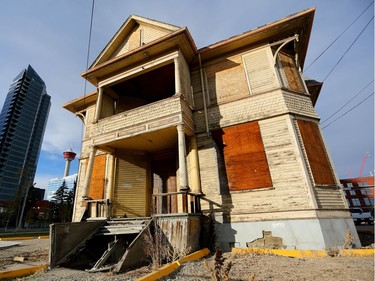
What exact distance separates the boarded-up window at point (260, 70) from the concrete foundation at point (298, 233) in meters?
5.94

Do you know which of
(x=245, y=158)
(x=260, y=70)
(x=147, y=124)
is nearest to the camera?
(x=245, y=158)

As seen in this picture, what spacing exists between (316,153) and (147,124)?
742 centimetres

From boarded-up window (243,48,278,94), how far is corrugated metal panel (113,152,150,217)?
23.4 feet

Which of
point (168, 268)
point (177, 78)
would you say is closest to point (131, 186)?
point (177, 78)

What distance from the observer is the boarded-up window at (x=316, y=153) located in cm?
821

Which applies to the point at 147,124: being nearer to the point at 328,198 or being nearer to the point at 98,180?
the point at 98,180

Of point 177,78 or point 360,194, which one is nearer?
point 177,78

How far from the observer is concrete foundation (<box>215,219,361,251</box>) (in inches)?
Result: 276

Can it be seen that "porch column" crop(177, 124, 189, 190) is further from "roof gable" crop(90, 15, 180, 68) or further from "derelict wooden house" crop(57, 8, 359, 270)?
"roof gable" crop(90, 15, 180, 68)

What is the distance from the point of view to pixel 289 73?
10.5 metres

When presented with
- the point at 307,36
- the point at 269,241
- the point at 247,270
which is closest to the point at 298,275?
the point at 247,270

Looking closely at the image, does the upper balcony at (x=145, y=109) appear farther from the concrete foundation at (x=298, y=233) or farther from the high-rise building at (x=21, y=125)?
the high-rise building at (x=21, y=125)

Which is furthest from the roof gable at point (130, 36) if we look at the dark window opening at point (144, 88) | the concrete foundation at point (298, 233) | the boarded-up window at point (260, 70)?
the concrete foundation at point (298, 233)

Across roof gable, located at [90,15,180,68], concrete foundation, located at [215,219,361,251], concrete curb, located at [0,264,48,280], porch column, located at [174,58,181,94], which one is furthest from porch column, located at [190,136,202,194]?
roof gable, located at [90,15,180,68]
